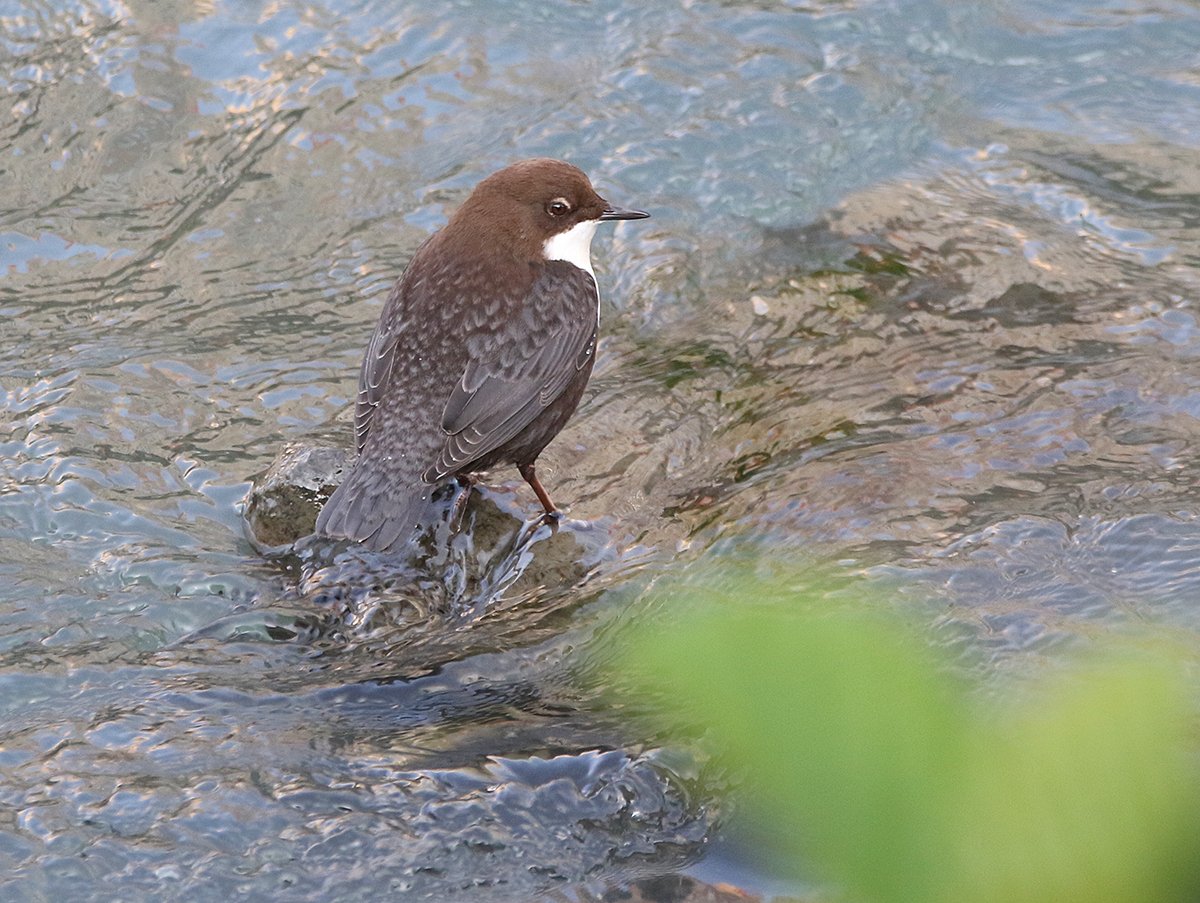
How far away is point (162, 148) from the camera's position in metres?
6.41

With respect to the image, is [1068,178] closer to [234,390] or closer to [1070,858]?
[234,390]

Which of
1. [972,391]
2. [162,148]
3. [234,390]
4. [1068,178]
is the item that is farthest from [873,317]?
[162,148]

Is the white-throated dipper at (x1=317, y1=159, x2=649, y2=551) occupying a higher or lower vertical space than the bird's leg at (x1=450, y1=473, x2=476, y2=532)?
higher

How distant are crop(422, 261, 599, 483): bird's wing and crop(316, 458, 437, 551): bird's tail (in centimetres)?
12

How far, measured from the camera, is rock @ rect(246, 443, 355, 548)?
13.5 feet

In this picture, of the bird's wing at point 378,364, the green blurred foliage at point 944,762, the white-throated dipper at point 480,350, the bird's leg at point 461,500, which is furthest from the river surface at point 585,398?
the green blurred foliage at point 944,762

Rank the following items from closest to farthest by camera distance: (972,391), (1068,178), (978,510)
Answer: (978,510) < (972,391) < (1068,178)

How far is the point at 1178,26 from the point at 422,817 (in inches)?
231

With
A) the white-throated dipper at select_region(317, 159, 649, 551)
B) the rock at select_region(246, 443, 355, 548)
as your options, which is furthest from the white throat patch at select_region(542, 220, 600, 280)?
the rock at select_region(246, 443, 355, 548)

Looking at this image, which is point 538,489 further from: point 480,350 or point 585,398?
point 585,398

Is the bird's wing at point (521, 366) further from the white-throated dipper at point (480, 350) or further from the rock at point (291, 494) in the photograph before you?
the rock at point (291, 494)

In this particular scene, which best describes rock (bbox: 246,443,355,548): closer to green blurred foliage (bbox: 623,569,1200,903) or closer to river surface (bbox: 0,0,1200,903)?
river surface (bbox: 0,0,1200,903)

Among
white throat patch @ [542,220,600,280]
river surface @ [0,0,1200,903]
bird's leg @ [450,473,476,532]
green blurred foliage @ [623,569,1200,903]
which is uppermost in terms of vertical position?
green blurred foliage @ [623,569,1200,903]

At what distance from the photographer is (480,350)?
4414 mm
